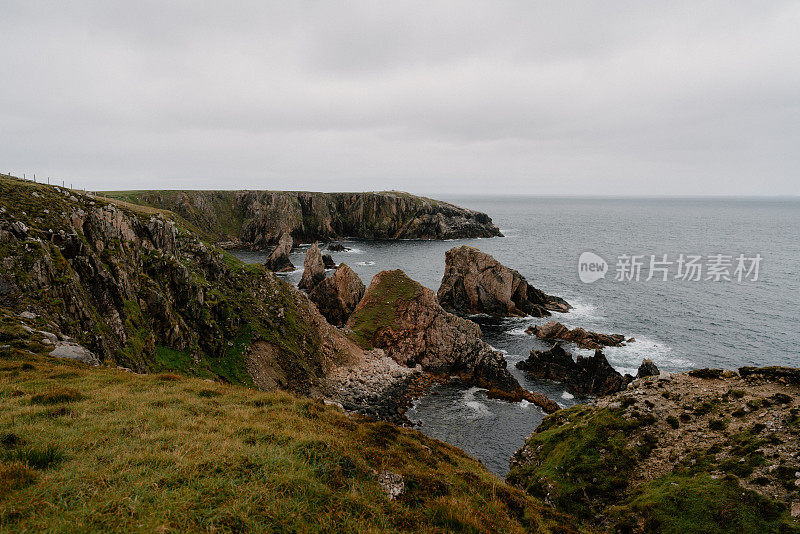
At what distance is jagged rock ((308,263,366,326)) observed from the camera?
233 ft

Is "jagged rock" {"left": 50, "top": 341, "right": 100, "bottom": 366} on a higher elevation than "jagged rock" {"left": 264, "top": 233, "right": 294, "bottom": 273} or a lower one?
higher

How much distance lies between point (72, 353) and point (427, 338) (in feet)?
145

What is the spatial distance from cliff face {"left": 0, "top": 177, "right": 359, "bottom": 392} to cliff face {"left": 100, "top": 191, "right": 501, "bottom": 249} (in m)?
125

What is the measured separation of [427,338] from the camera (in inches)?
2247

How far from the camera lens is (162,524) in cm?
709

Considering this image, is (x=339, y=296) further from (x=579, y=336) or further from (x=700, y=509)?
(x=700, y=509)

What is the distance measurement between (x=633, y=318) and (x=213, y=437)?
3231 inches

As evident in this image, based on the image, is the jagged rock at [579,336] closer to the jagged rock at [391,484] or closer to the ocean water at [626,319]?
the ocean water at [626,319]

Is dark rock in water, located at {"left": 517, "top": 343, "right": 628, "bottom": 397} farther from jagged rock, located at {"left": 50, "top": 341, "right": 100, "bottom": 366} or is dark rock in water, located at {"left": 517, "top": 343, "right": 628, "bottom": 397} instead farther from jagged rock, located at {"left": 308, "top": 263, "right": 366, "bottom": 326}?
jagged rock, located at {"left": 50, "top": 341, "right": 100, "bottom": 366}

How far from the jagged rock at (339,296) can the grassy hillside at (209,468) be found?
55.3m

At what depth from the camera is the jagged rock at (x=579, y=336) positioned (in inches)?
2437

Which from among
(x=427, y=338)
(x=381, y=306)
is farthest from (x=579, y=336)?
(x=381, y=306)

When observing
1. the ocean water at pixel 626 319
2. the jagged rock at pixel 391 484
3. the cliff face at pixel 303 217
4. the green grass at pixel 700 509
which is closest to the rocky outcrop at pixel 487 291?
the ocean water at pixel 626 319

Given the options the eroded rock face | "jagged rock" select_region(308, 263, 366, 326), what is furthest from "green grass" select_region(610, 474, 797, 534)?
"jagged rock" select_region(308, 263, 366, 326)
